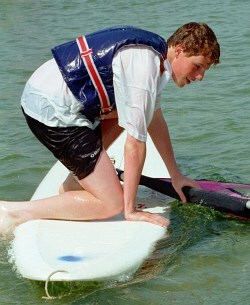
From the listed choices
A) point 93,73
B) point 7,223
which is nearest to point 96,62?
point 93,73

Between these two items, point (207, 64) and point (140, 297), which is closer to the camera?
point (140, 297)

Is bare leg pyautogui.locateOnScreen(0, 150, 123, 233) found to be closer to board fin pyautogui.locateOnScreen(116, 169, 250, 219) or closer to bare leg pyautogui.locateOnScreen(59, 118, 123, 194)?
bare leg pyautogui.locateOnScreen(59, 118, 123, 194)

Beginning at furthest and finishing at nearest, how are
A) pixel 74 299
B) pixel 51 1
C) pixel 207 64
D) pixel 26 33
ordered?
pixel 51 1
pixel 26 33
pixel 207 64
pixel 74 299

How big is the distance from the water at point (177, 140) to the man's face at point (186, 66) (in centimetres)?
90

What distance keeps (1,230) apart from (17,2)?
27.7 feet

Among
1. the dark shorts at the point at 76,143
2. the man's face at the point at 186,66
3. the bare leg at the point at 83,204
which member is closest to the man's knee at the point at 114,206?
the bare leg at the point at 83,204

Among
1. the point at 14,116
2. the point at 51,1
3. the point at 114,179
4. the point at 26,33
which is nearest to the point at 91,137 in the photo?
the point at 114,179

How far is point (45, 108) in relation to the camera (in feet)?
14.7

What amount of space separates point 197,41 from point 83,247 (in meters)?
1.19

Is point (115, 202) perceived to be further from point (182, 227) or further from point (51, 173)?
point (51, 173)

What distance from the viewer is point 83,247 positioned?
170 inches

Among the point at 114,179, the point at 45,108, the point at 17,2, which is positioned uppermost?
the point at 45,108

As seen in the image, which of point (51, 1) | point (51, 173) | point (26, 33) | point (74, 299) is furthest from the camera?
point (51, 1)

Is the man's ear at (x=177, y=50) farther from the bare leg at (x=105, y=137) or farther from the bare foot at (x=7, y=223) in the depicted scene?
the bare foot at (x=7, y=223)
